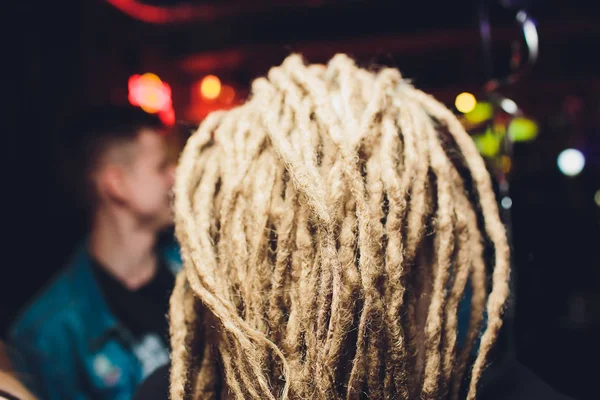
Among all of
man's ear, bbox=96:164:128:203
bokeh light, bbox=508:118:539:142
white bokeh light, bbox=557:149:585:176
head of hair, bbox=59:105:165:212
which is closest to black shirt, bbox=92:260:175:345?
man's ear, bbox=96:164:128:203

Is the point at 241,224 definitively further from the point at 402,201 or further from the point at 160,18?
the point at 160,18

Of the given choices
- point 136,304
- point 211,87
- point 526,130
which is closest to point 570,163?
point 526,130

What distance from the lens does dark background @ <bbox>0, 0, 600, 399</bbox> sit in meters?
2.28

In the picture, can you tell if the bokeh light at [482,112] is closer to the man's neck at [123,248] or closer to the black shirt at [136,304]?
the black shirt at [136,304]

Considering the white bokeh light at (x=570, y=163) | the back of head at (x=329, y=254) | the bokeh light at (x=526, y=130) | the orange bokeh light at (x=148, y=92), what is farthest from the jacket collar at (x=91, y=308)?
the bokeh light at (x=526, y=130)

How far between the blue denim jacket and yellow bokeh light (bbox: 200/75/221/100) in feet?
11.4

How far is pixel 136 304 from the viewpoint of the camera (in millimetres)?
2031

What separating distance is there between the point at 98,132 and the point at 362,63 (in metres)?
1.62

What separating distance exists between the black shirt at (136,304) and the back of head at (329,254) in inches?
58.0

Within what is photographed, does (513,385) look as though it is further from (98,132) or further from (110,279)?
(98,132)

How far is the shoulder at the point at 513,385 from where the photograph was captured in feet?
2.00

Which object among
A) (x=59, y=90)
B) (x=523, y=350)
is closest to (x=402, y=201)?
(x=523, y=350)

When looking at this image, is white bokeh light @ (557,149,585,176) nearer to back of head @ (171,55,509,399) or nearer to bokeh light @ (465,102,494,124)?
bokeh light @ (465,102,494,124)

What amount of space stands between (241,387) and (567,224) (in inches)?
100
